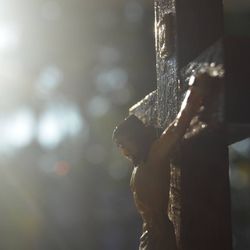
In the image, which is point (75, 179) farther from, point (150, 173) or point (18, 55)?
point (150, 173)

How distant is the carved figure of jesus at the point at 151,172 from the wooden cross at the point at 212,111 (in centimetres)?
4

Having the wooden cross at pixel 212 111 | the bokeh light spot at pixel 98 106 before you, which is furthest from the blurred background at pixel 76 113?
the wooden cross at pixel 212 111

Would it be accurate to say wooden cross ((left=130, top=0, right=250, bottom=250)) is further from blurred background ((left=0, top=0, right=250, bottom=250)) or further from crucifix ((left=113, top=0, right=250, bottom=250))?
blurred background ((left=0, top=0, right=250, bottom=250))

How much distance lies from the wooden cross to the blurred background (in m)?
7.62

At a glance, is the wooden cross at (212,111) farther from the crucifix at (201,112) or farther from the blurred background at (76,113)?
the blurred background at (76,113)

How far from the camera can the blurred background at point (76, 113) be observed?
38.1 ft

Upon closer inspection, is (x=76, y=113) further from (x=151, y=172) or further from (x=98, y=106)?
(x=151, y=172)

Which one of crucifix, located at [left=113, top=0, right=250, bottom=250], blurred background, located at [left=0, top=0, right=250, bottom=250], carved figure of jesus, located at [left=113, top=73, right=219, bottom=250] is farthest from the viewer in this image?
blurred background, located at [left=0, top=0, right=250, bottom=250]

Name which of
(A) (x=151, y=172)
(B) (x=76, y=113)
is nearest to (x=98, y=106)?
(B) (x=76, y=113)

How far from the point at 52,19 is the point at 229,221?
11.4 metres

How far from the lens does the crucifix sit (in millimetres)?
1547

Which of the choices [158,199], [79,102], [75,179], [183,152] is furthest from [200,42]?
[75,179]

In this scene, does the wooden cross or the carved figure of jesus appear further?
the carved figure of jesus

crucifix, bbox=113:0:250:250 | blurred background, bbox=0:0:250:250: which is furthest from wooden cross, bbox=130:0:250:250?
blurred background, bbox=0:0:250:250
